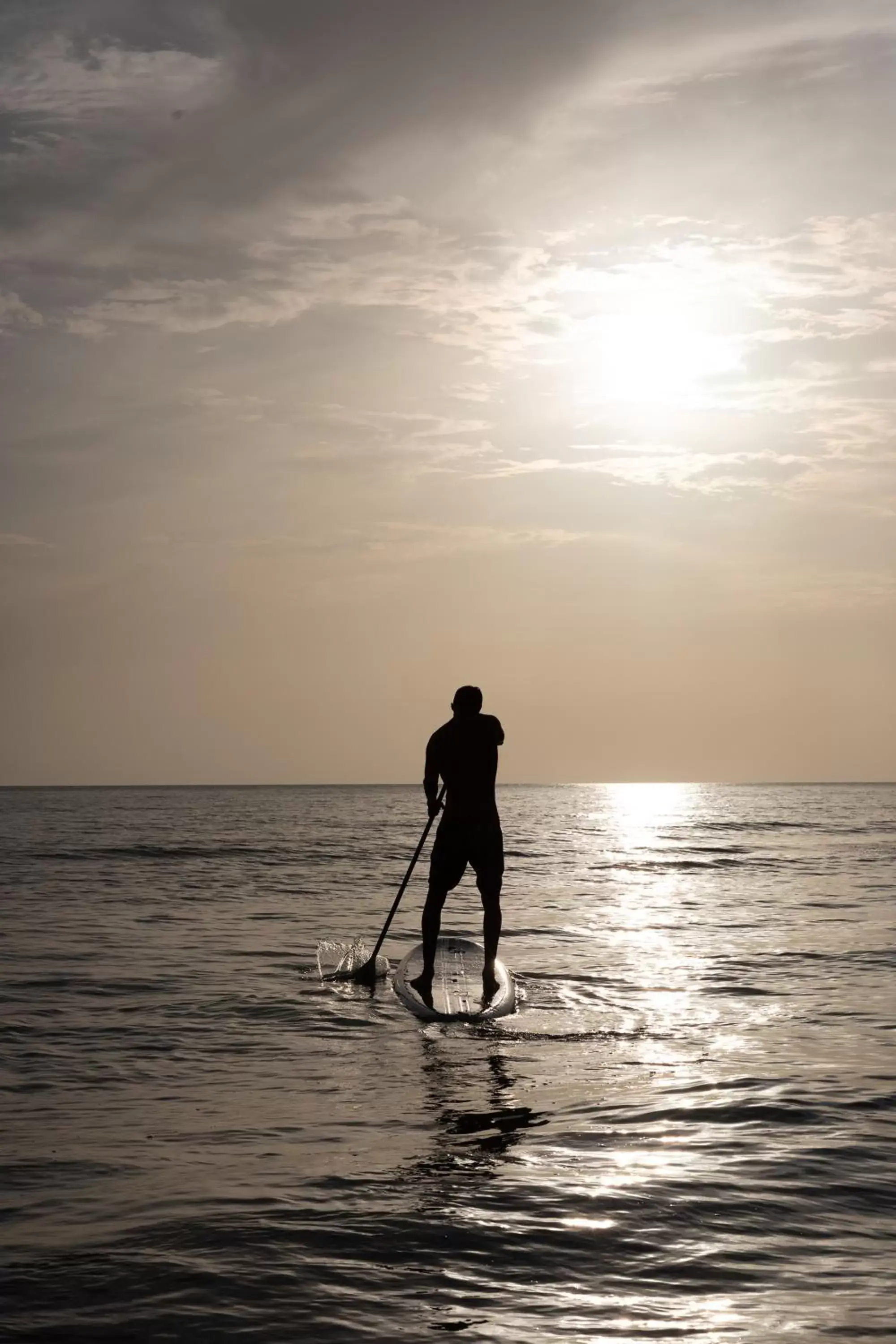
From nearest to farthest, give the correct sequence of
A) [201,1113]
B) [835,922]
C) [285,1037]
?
[201,1113], [285,1037], [835,922]

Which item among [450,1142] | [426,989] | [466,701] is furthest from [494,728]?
[450,1142]

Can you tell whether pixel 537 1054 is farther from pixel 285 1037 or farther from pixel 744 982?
pixel 744 982

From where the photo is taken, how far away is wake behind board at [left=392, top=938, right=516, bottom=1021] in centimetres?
1006

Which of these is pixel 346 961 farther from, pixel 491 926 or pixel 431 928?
pixel 491 926

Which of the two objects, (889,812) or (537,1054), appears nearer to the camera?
(537,1054)

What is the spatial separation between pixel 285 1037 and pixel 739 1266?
5204mm

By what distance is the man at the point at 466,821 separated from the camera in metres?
10.6

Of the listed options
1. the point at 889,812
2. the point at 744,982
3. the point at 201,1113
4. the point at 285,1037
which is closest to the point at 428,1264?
the point at 201,1113

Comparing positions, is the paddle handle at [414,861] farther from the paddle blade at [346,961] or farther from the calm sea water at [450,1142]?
the calm sea water at [450,1142]

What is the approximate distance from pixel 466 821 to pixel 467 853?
0.29 meters

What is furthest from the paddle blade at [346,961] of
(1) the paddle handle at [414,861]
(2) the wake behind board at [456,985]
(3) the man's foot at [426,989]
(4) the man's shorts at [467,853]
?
(4) the man's shorts at [467,853]

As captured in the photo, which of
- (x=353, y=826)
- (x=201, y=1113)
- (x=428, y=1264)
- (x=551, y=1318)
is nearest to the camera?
(x=551, y=1318)

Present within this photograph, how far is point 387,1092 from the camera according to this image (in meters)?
7.49

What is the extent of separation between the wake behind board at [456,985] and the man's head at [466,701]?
2126 millimetres
